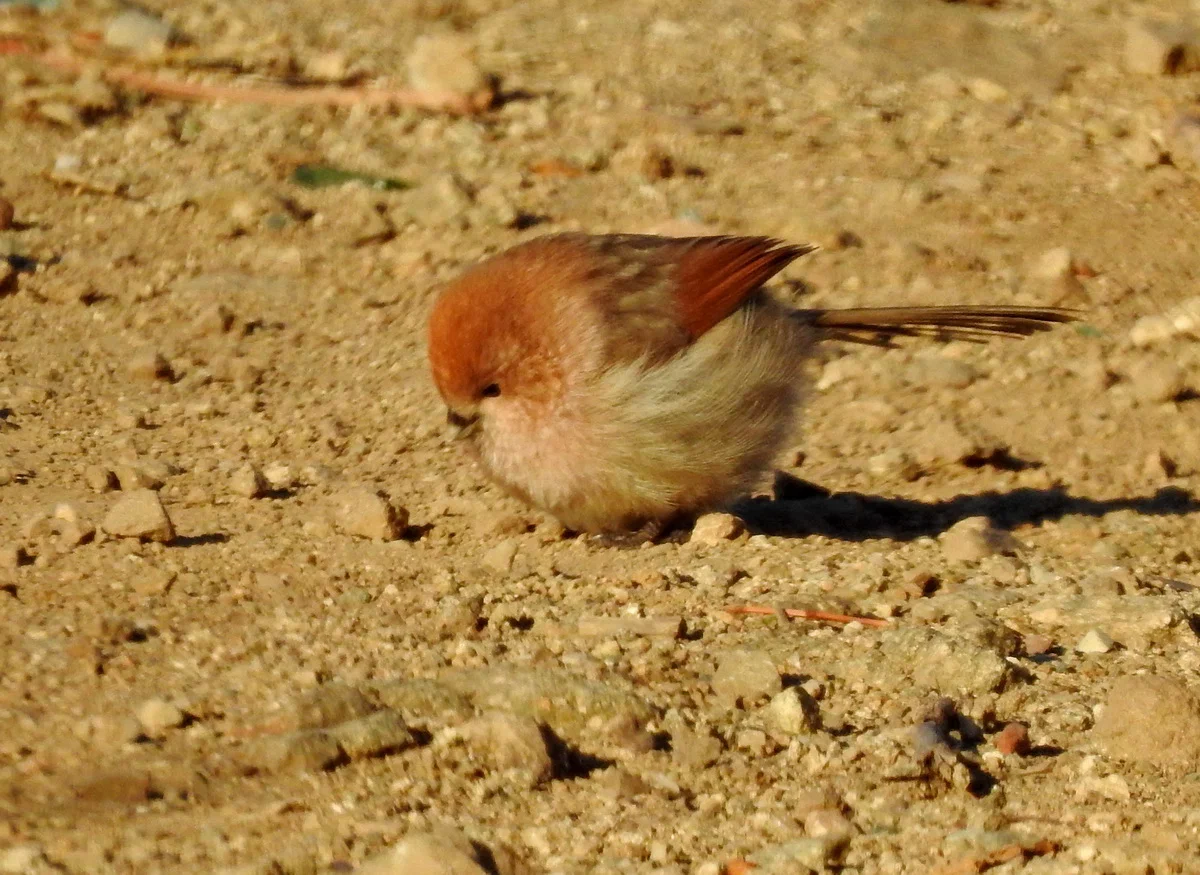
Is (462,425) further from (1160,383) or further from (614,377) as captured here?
(1160,383)

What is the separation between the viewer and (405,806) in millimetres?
3877

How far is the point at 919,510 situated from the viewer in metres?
6.71

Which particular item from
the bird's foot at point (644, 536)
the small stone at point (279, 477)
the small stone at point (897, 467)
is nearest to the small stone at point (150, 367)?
the small stone at point (279, 477)

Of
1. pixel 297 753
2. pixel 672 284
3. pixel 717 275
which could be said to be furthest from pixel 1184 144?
pixel 297 753

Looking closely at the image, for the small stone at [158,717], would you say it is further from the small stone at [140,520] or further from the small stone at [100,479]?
the small stone at [100,479]

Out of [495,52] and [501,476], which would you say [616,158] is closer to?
[495,52]

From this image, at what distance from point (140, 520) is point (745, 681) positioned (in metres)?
1.94

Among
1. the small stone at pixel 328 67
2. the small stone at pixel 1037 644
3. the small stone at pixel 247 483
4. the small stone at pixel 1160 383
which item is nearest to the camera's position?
the small stone at pixel 1037 644

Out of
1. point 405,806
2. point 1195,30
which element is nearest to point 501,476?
point 405,806

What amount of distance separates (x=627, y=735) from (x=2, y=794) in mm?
1384

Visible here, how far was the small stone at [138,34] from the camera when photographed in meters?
10.0

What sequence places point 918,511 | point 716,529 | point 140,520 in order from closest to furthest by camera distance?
1. point 140,520
2. point 716,529
3. point 918,511

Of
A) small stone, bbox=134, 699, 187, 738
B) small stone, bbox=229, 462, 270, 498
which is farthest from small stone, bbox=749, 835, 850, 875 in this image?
small stone, bbox=229, 462, 270, 498

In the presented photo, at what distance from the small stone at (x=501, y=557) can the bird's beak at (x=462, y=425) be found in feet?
1.29
